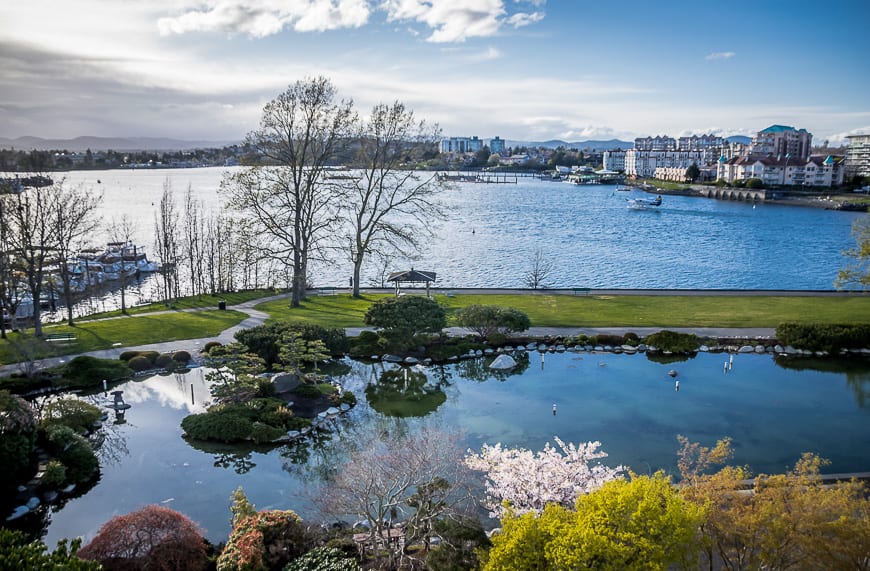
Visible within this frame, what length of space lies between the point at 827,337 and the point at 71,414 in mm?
30253

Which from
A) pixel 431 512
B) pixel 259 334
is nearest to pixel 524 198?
pixel 259 334

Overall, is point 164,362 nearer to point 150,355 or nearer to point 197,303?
point 150,355

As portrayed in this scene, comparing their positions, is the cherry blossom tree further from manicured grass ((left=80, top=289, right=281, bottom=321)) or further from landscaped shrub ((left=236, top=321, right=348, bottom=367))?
manicured grass ((left=80, top=289, right=281, bottom=321))

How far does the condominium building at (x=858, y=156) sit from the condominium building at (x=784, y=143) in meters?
10.8

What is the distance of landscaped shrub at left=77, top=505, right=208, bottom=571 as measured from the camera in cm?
1109

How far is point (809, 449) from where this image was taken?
18219mm

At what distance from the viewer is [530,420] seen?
20.0m

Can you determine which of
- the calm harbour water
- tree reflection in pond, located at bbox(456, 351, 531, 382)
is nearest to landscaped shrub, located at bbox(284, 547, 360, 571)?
tree reflection in pond, located at bbox(456, 351, 531, 382)

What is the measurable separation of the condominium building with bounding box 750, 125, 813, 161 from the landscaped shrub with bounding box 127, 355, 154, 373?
18535cm

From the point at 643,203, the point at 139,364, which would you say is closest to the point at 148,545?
the point at 139,364

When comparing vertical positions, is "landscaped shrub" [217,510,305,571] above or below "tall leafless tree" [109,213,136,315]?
below

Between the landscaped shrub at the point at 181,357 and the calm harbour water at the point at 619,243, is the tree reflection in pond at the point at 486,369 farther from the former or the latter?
the calm harbour water at the point at 619,243

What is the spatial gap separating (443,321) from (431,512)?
49.7 ft

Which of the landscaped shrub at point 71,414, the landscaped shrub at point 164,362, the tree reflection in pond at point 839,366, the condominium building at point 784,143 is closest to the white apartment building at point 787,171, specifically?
the condominium building at point 784,143
